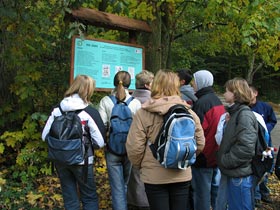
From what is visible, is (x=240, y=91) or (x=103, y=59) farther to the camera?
(x=103, y=59)

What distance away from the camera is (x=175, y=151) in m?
3.03

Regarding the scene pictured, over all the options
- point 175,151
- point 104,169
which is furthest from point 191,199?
point 104,169

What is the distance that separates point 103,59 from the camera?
510 cm

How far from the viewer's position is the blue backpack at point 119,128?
161 inches

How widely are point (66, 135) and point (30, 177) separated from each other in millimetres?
2322

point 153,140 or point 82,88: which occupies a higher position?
point 82,88

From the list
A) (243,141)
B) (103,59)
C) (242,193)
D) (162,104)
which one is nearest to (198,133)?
(243,141)

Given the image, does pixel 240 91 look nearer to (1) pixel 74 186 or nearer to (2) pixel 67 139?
(2) pixel 67 139

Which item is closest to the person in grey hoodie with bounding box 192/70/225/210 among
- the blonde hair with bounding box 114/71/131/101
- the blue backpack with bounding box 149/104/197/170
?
the blonde hair with bounding box 114/71/131/101

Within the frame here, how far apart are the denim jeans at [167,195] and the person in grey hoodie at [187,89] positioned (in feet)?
5.34

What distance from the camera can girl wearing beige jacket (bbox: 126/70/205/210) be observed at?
3150 mm

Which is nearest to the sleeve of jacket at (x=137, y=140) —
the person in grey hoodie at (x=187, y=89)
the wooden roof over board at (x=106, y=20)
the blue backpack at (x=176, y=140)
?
the blue backpack at (x=176, y=140)

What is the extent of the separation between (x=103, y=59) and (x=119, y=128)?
1.41 meters

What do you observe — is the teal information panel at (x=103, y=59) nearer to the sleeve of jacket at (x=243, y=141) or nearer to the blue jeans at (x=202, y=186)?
the blue jeans at (x=202, y=186)
